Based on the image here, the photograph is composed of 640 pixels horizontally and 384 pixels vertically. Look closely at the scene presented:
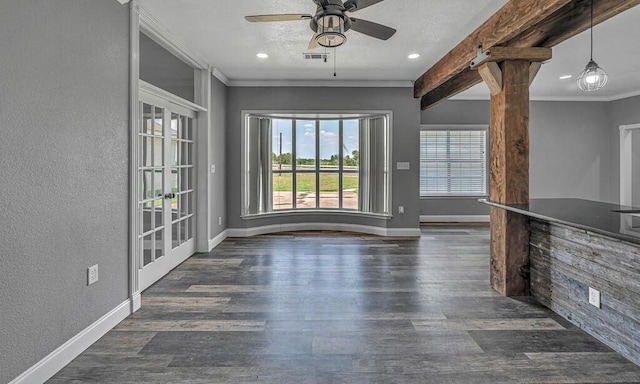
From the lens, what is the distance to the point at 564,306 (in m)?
2.85

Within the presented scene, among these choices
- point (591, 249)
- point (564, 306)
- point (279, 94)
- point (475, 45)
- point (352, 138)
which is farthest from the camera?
point (352, 138)

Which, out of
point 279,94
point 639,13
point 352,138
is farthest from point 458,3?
point 352,138

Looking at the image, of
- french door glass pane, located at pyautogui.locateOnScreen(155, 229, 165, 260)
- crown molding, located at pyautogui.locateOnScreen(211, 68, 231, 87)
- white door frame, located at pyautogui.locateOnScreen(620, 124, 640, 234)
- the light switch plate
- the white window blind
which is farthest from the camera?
the white window blind

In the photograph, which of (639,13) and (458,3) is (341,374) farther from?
(639,13)

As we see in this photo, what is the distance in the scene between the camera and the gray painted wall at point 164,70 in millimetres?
3506

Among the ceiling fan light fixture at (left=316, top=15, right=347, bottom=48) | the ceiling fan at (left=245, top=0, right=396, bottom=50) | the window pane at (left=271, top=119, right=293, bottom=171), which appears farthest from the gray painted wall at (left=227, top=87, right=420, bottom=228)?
the ceiling fan light fixture at (left=316, top=15, right=347, bottom=48)

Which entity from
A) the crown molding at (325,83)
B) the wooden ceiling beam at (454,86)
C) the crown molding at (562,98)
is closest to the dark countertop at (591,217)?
the wooden ceiling beam at (454,86)

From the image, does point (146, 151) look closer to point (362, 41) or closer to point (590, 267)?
point (362, 41)

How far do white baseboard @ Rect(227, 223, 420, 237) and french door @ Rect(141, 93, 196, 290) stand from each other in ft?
4.32

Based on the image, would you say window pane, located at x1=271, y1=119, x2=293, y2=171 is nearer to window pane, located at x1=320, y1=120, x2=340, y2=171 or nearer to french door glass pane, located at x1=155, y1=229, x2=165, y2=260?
window pane, located at x1=320, y1=120, x2=340, y2=171

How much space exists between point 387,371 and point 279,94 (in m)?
4.91

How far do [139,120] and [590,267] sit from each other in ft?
13.0

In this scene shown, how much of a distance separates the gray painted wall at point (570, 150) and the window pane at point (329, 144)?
4.11m

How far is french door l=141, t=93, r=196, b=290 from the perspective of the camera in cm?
354
